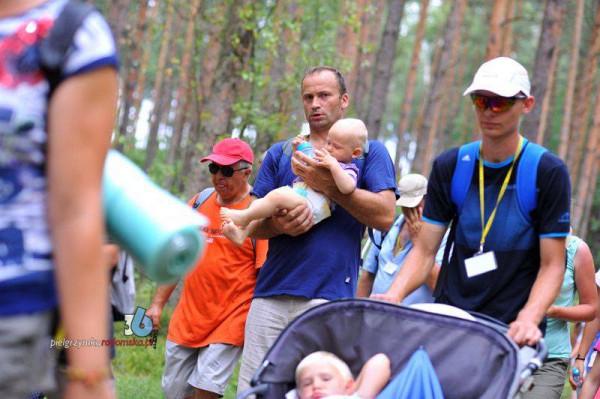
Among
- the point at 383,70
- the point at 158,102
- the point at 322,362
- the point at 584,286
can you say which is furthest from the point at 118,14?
the point at 158,102

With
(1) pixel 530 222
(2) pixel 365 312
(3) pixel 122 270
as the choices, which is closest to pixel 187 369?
(3) pixel 122 270

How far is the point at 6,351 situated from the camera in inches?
94.7

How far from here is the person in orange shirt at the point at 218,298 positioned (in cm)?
685

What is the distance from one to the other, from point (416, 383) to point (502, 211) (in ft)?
3.04

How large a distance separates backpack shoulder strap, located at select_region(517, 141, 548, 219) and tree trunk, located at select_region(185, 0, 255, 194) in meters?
A: 7.25

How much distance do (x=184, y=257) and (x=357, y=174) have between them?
3.55 metres

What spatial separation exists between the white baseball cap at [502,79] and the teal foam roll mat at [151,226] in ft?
8.23

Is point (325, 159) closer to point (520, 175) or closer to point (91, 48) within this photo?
point (520, 175)

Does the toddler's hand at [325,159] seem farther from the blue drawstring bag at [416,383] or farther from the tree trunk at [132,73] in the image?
the tree trunk at [132,73]

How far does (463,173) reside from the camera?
16.2ft

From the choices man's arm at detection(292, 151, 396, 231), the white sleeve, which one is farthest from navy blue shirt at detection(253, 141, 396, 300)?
the white sleeve

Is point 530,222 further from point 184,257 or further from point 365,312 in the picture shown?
point 184,257

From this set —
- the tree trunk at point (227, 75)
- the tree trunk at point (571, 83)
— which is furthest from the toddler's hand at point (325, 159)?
the tree trunk at point (571, 83)

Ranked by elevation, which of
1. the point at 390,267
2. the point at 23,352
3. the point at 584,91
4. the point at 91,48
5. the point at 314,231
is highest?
the point at 91,48
